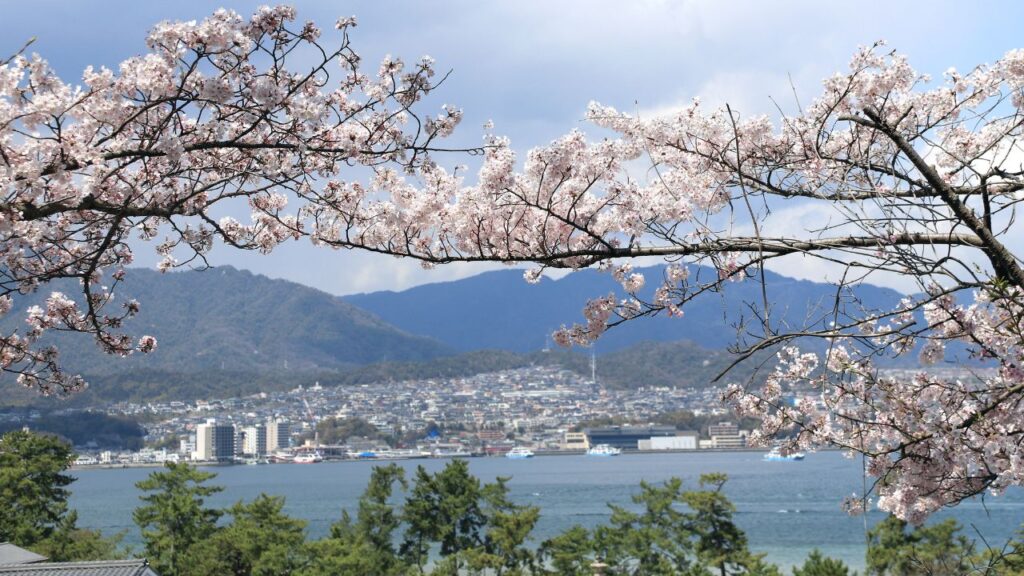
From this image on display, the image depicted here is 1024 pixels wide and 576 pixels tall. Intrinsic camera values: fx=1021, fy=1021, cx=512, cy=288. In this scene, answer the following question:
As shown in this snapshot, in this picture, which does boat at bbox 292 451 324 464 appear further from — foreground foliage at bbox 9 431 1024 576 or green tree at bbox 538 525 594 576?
green tree at bbox 538 525 594 576

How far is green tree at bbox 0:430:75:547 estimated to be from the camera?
23016 millimetres

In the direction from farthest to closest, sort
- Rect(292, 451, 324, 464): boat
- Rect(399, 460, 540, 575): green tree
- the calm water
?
Rect(292, 451, 324, 464): boat < the calm water < Rect(399, 460, 540, 575): green tree

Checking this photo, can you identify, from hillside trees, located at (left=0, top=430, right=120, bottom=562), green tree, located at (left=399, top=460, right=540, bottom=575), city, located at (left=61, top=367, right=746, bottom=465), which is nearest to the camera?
hillside trees, located at (left=0, top=430, right=120, bottom=562)

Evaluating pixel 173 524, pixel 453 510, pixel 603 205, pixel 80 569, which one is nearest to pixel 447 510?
pixel 453 510

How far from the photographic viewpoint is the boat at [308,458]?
5566 inches

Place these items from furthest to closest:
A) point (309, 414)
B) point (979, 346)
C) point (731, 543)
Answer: point (309, 414) < point (731, 543) < point (979, 346)

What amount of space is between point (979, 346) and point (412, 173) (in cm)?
207

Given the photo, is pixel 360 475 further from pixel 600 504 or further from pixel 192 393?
pixel 192 393

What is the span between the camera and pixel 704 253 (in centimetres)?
299

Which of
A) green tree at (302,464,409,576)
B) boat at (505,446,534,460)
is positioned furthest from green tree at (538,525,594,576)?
boat at (505,446,534,460)

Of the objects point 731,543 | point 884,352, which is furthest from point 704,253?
point 731,543

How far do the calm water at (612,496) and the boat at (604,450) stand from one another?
2369 millimetres

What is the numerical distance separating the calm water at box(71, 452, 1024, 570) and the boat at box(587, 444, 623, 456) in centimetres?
237

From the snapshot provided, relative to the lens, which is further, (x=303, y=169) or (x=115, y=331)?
(x=115, y=331)
